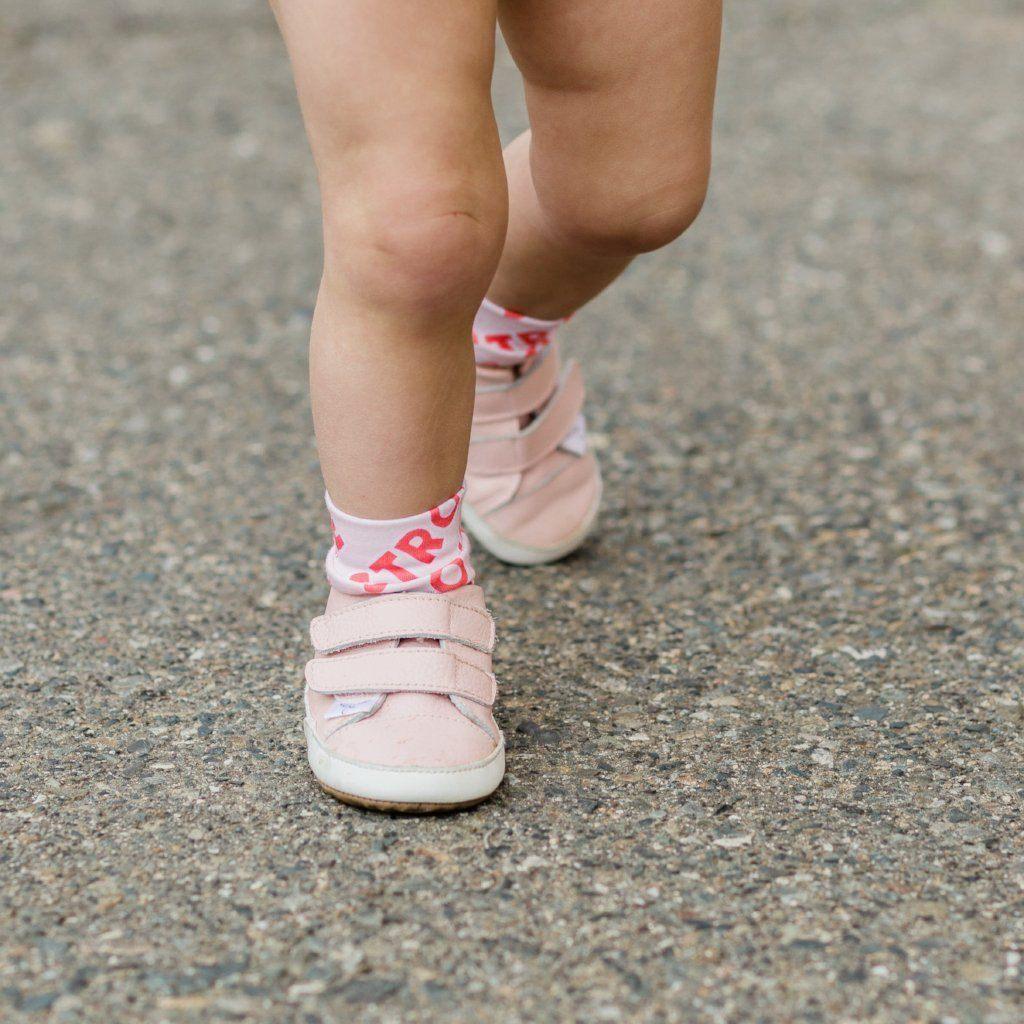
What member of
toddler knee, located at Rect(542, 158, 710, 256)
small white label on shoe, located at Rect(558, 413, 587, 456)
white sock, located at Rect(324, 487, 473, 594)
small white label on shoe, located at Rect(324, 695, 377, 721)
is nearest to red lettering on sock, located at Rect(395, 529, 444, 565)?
white sock, located at Rect(324, 487, 473, 594)

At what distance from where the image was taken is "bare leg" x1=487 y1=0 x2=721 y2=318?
1.29 meters

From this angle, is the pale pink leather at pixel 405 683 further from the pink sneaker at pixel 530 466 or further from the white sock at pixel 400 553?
the pink sneaker at pixel 530 466

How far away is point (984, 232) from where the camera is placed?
2.81 meters

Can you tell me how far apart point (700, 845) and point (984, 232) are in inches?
74.7

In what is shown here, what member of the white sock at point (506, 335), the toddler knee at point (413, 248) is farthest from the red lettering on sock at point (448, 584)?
the white sock at point (506, 335)

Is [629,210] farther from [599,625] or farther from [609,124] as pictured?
[599,625]

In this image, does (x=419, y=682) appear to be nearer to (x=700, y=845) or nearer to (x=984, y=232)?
(x=700, y=845)

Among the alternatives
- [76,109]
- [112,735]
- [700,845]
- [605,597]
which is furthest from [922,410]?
[76,109]

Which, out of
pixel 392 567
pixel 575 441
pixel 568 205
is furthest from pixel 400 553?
pixel 575 441

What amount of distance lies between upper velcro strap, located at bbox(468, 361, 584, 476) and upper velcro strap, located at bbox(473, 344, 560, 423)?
0.02 m

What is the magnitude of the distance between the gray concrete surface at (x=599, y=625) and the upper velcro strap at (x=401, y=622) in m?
0.15

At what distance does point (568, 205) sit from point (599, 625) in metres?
0.50

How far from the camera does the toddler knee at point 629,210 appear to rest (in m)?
1.42

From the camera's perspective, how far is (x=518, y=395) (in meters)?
1.73
